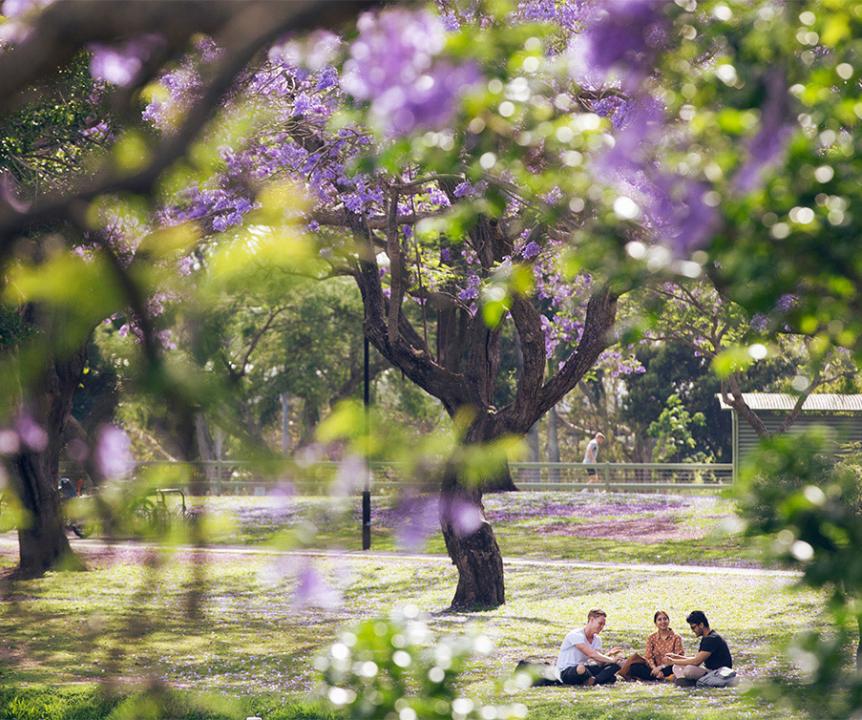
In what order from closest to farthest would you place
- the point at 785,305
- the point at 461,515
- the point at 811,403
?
the point at 785,305, the point at 461,515, the point at 811,403

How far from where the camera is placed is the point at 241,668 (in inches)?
567

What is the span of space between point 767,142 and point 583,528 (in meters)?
26.7

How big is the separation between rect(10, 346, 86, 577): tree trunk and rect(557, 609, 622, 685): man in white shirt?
30.1 ft

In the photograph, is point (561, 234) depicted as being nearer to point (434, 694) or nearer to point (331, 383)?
point (434, 694)

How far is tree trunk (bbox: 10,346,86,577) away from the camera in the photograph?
20391 mm

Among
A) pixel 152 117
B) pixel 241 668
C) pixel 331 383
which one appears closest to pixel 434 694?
pixel 152 117

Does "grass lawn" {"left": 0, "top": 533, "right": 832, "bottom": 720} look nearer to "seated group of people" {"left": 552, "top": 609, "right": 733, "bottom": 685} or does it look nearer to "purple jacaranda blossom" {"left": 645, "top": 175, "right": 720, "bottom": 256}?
"seated group of people" {"left": 552, "top": 609, "right": 733, "bottom": 685}

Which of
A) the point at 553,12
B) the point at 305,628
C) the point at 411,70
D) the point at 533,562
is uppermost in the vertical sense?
the point at 553,12

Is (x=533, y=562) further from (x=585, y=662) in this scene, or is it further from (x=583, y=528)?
(x=585, y=662)

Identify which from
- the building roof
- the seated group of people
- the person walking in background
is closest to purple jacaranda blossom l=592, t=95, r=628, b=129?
the seated group of people

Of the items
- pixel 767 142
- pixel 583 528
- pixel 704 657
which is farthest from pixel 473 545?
pixel 767 142

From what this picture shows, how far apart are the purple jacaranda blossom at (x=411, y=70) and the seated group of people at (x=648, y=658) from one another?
10.2 m

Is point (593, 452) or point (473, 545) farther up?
point (593, 452)

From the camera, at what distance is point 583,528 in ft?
96.4
